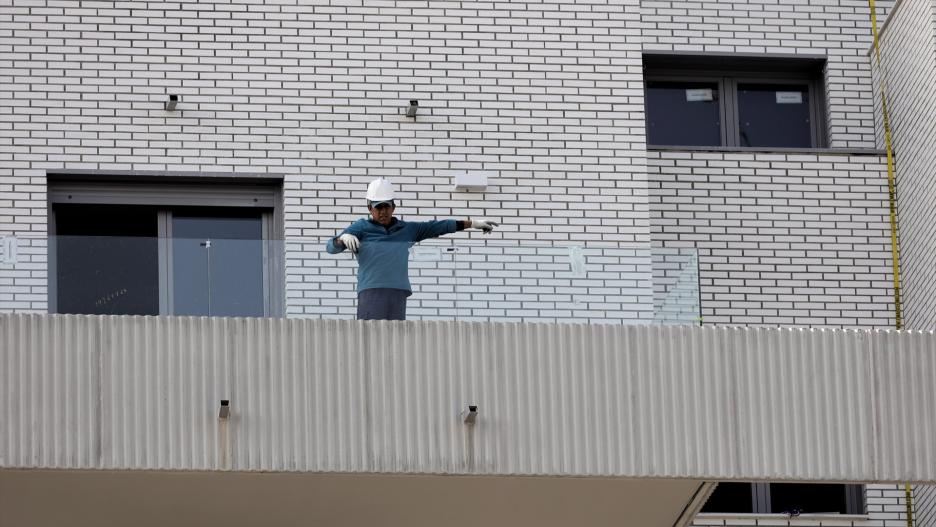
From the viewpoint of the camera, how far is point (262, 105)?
20.2 m

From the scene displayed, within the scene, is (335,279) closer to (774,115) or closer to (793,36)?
(774,115)

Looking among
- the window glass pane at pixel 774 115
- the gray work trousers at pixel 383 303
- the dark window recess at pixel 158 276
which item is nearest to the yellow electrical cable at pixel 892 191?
the window glass pane at pixel 774 115

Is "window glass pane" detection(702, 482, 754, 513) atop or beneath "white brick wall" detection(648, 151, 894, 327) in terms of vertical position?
beneath

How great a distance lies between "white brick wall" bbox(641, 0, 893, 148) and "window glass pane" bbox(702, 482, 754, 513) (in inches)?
153

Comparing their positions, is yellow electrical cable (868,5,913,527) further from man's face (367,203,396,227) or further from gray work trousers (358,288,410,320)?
man's face (367,203,396,227)

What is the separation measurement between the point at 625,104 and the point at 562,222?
139cm

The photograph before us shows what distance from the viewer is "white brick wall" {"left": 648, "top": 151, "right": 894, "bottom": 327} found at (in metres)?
21.5

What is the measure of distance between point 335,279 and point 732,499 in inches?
240

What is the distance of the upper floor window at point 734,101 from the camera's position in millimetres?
22516

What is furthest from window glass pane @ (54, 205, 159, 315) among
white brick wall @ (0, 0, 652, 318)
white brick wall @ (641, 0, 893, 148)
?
white brick wall @ (641, 0, 893, 148)

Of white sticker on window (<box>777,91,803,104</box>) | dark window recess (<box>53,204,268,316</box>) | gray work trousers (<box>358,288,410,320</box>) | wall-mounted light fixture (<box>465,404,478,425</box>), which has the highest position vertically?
white sticker on window (<box>777,91,803,104</box>)

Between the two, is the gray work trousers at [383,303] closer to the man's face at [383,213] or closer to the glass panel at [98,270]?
the man's face at [383,213]

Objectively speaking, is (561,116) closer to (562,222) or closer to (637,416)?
(562,222)

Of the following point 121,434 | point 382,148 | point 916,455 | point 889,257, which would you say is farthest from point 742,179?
point 121,434
